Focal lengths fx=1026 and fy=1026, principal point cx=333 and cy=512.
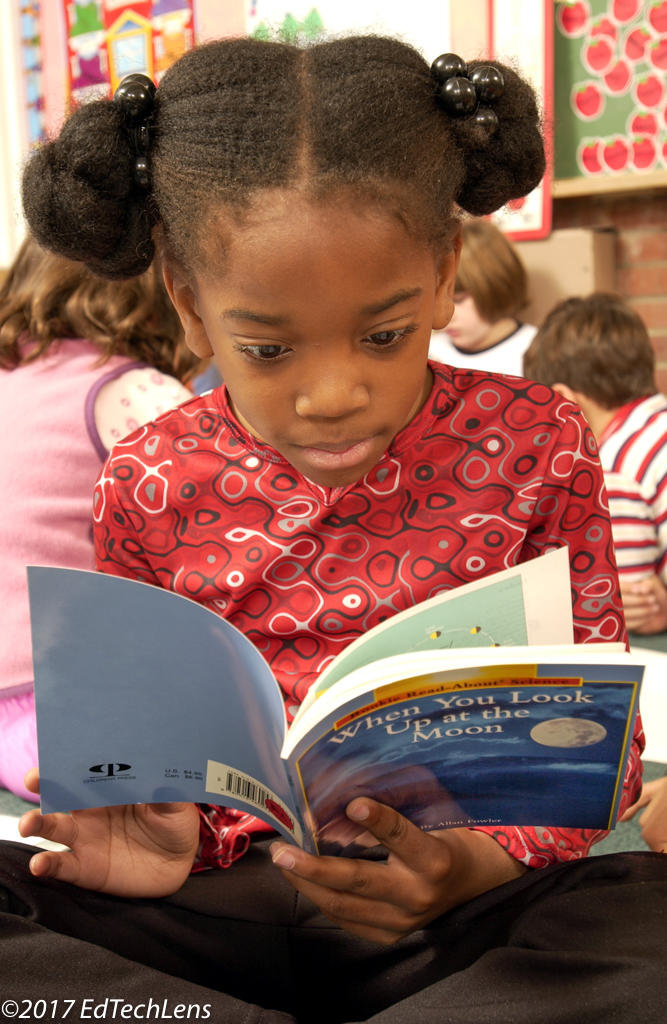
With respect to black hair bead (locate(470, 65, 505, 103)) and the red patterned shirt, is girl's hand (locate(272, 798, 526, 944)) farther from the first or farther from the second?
black hair bead (locate(470, 65, 505, 103))

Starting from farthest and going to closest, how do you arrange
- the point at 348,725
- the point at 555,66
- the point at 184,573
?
the point at 555,66 → the point at 184,573 → the point at 348,725

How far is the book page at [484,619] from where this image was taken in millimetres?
606

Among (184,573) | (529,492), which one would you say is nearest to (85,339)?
(184,573)

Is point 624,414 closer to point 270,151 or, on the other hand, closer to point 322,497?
point 322,497

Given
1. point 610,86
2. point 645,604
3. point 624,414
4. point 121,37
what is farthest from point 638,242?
point 121,37

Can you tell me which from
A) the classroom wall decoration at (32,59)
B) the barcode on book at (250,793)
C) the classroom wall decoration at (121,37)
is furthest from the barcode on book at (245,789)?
the classroom wall decoration at (32,59)

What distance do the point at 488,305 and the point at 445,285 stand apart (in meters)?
1.75

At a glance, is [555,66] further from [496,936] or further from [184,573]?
[496,936]

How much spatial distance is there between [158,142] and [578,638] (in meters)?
0.47

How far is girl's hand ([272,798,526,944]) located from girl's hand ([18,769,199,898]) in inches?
4.2

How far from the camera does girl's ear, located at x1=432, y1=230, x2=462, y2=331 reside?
2.41 ft

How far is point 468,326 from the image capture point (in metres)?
2.50

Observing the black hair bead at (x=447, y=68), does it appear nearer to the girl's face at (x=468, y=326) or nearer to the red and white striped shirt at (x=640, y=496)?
the red and white striped shirt at (x=640, y=496)

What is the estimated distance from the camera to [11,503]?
123cm
